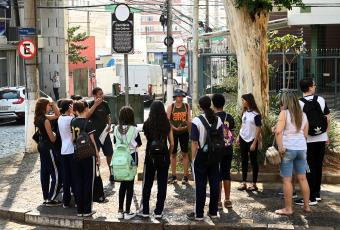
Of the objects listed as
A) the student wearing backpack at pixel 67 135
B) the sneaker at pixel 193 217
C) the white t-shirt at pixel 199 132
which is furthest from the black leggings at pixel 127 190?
the white t-shirt at pixel 199 132

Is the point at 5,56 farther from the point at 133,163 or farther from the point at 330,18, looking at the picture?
the point at 133,163

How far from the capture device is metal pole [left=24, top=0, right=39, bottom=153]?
530 inches

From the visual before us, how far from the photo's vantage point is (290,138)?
746cm

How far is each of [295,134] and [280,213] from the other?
3.63ft

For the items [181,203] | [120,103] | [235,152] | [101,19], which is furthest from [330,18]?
[101,19]

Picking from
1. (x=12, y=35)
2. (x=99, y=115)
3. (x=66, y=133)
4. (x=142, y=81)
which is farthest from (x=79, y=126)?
(x=12, y=35)

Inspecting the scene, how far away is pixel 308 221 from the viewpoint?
738cm

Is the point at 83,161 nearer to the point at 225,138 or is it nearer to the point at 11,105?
the point at 225,138

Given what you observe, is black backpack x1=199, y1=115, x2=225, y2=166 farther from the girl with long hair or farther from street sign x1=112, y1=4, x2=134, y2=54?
street sign x1=112, y1=4, x2=134, y2=54

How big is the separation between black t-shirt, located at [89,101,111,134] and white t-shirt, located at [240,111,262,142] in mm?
2487

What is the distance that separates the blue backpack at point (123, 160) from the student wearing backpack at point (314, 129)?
8.27 feet

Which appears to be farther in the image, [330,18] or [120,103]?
[330,18]

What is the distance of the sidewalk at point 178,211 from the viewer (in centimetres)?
734

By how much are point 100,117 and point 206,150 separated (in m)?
3.11
